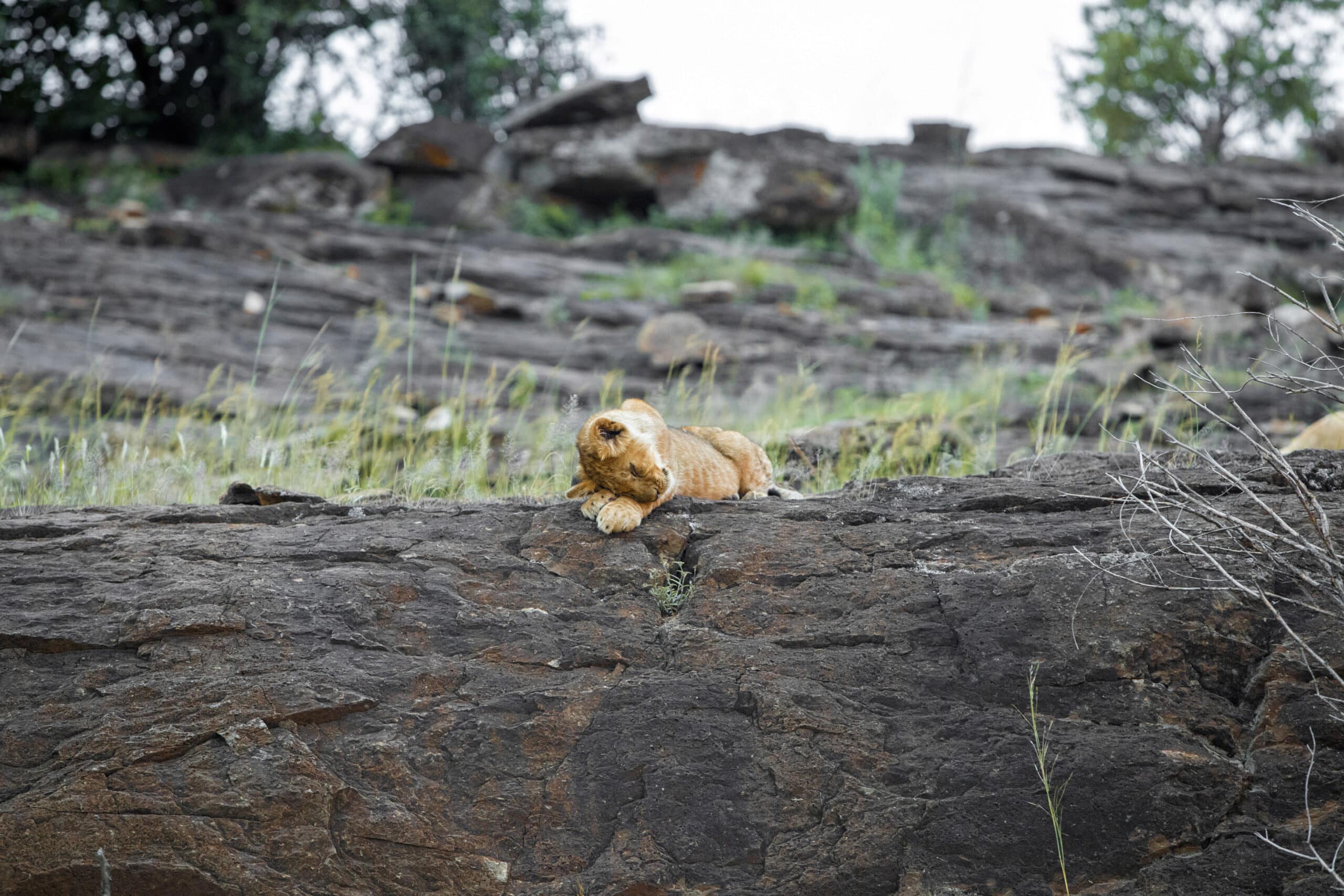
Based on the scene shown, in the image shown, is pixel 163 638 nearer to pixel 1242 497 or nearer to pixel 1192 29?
pixel 1242 497

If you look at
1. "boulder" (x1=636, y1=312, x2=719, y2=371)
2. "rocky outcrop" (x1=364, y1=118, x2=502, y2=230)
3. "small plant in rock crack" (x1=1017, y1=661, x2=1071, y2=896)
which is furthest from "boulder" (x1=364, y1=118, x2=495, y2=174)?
"small plant in rock crack" (x1=1017, y1=661, x2=1071, y2=896)

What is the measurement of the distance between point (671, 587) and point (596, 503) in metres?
0.40

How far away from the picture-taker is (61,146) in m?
14.8

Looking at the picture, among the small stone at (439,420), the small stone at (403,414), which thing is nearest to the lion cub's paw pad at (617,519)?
the small stone at (439,420)

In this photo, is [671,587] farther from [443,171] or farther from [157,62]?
[157,62]

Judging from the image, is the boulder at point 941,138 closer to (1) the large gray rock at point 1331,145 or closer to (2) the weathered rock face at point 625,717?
(1) the large gray rock at point 1331,145

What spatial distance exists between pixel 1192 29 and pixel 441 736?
75.9ft

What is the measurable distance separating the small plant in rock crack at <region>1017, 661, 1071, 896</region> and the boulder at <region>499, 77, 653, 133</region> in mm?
12951

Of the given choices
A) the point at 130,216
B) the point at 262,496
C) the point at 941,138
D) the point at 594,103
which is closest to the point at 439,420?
the point at 262,496

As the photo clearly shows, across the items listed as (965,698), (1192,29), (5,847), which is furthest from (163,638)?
(1192,29)

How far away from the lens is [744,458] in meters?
4.07

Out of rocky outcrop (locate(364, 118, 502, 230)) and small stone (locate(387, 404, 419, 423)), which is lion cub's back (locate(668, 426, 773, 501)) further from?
rocky outcrop (locate(364, 118, 502, 230))

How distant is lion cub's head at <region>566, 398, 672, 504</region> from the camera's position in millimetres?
3309

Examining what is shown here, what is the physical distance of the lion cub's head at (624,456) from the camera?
10.9 feet
